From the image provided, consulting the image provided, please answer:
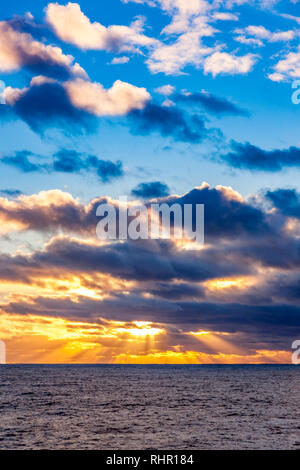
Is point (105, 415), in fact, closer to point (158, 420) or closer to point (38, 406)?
point (158, 420)

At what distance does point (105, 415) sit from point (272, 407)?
34.8m

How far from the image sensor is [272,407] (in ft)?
310

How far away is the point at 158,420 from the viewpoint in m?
72.3
